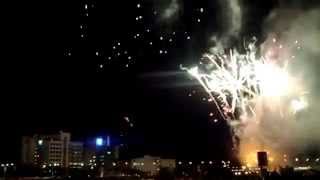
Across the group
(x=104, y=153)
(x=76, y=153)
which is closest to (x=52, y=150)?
(x=76, y=153)

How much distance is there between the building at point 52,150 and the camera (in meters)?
102

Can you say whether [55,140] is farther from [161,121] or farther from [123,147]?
[161,121]

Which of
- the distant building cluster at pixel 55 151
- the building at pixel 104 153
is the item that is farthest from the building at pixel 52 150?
the building at pixel 104 153

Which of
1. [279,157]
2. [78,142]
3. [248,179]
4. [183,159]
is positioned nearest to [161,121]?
[183,159]

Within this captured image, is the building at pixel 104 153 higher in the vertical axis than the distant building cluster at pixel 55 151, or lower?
lower

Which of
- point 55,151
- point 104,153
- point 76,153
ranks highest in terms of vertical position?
point 55,151

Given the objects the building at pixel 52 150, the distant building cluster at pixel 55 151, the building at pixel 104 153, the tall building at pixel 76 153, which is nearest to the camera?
the building at pixel 104 153

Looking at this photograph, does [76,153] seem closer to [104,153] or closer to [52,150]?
[52,150]

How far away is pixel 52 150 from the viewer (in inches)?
4313

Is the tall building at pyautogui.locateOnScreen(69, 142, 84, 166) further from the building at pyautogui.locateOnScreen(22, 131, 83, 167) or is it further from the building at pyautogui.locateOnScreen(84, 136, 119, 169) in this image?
the building at pyautogui.locateOnScreen(84, 136, 119, 169)

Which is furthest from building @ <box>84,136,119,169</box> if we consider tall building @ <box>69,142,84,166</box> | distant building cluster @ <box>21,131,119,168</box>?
tall building @ <box>69,142,84,166</box>

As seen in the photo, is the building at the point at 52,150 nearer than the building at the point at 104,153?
No

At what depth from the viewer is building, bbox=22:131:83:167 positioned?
102m

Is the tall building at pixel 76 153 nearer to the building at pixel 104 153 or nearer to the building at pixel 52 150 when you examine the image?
the building at pixel 52 150
